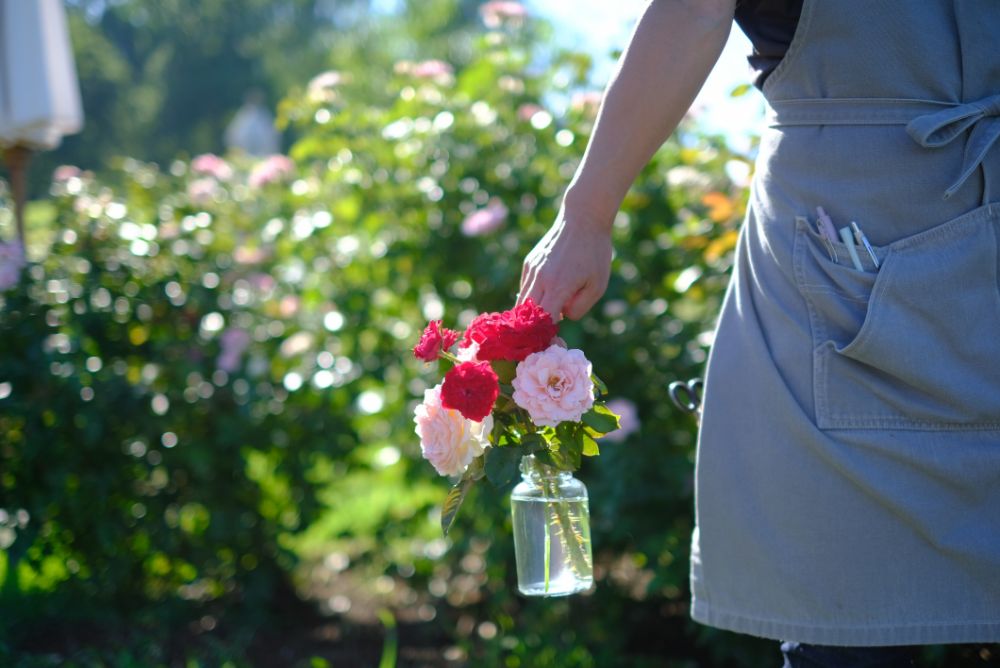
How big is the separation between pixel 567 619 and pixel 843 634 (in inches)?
60.8

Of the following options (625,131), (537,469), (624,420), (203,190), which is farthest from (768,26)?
(203,190)

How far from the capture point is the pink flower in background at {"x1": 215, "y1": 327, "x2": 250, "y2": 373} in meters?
2.94

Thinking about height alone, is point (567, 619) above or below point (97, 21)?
below

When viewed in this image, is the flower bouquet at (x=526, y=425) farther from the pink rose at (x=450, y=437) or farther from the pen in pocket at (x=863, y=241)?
the pen in pocket at (x=863, y=241)

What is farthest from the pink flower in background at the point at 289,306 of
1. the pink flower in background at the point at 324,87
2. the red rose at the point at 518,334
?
the red rose at the point at 518,334

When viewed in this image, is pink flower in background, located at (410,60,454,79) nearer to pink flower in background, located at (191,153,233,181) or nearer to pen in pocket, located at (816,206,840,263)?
pink flower in background, located at (191,153,233,181)

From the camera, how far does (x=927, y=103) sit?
125 centimetres

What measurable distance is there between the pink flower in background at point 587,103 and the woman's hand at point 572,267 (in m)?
1.57

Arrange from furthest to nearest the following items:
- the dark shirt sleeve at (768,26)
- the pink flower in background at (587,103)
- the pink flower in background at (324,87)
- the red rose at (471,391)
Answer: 1. the pink flower in background at (324,87)
2. the pink flower in background at (587,103)
3. the dark shirt sleeve at (768,26)
4. the red rose at (471,391)

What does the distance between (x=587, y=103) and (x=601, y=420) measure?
1.78 m

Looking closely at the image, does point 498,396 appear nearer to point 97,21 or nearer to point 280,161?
point 280,161

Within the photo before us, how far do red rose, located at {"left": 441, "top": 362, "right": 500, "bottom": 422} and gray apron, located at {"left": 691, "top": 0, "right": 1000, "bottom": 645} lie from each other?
0.37 metres

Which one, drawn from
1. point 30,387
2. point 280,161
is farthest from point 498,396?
point 280,161

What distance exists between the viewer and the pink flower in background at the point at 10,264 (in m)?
2.79
